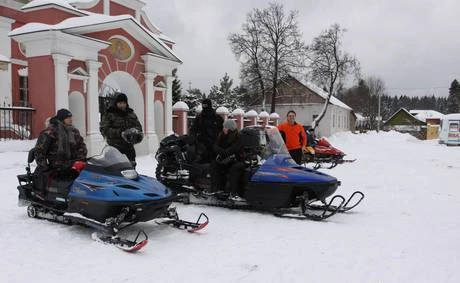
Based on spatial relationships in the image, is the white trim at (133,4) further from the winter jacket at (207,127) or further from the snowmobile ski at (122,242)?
Answer: the snowmobile ski at (122,242)

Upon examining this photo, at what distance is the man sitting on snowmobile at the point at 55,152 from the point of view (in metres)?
5.59

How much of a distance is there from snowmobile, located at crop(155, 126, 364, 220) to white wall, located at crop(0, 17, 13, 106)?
42.0ft

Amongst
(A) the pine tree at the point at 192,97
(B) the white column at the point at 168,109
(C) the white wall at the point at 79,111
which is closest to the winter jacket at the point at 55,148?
(C) the white wall at the point at 79,111

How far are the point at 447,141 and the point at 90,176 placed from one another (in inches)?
1204

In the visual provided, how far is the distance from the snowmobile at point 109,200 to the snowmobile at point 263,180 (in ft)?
4.63

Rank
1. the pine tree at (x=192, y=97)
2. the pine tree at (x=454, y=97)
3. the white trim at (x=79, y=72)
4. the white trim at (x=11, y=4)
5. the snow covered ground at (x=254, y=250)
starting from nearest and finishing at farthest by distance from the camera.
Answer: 1. the snow covered ground at (x=254, y=250)
2. the white trim at (x=79, y=72)
3. the white trim at (x=11, y=4)
4. the pine tree at (x=192, y=97)
5. the pine tree at (x=454, y=97)

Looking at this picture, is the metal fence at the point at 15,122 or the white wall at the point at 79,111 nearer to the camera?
the metal fence at the point at 15,122

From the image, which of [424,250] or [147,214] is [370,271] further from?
[147,214]

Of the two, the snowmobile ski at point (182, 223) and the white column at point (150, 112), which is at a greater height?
the white column at point (150, 112)

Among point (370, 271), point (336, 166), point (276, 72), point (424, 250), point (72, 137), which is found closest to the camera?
point (370, 271)

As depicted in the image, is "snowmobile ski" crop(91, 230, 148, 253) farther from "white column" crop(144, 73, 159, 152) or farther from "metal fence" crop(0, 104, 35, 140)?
"white column" crop(144, 73, 159, 152)

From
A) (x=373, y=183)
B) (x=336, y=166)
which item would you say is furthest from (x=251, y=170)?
(x=336, y=166)

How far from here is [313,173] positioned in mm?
6348

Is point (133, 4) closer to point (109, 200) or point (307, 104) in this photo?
point (109, 200)
